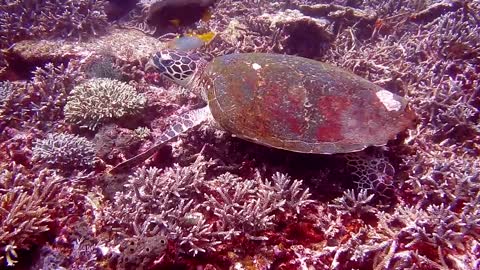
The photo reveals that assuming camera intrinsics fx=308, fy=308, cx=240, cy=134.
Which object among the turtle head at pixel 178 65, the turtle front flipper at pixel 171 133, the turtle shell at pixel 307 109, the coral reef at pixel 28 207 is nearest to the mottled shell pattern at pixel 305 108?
the turtle shell at pixel 307 109

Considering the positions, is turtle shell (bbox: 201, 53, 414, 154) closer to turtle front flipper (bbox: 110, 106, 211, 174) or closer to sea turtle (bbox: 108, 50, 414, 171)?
sea turtle (bbox: 108, 50, 414, 171)

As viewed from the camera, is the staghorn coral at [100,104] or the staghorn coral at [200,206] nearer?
the staghorn coral at [200,206]

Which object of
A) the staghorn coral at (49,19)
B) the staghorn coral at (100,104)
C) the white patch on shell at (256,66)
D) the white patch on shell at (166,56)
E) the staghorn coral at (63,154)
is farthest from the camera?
the staghorn coral at (49,19)

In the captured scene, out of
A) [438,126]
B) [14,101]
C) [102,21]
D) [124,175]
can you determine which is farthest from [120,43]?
[438,126]

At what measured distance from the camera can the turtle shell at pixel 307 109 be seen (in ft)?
8.38

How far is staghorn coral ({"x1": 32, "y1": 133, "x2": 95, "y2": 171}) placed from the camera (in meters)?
3.03

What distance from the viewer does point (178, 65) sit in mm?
3766

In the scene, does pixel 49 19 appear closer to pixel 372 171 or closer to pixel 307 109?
pixel 307 109

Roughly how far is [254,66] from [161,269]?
6.29 feet

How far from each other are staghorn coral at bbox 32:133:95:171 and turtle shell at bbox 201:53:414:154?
54.3 inches

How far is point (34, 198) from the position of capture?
8.46ft

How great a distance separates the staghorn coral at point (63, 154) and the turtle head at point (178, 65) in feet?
4.37

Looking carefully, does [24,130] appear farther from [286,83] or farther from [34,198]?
[286,83]

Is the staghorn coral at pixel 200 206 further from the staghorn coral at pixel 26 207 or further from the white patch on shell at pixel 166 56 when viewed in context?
the white patch on shell at pixel 166 56
